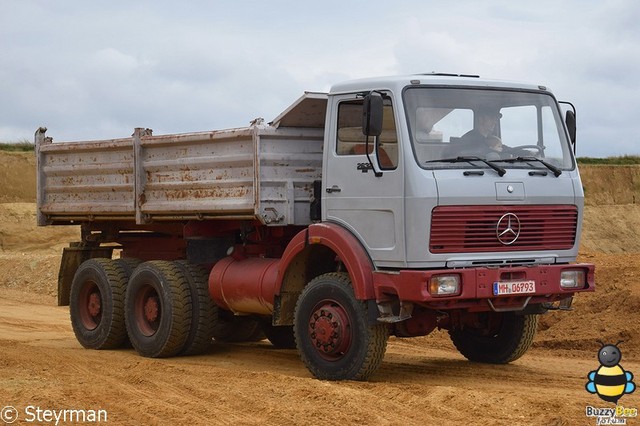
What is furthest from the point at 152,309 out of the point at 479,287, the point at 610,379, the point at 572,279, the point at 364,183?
the point at 610,379

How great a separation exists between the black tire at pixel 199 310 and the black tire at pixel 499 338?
9.65 ft

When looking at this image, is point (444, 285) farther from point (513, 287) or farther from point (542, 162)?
point (542, 162)

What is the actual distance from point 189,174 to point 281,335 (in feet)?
9.46

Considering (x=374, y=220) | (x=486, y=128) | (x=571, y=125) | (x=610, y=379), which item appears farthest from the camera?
(x=571, y=125)

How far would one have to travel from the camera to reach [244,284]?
41.1 feet

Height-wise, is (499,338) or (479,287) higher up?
(479,287)

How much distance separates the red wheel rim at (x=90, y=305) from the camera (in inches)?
586

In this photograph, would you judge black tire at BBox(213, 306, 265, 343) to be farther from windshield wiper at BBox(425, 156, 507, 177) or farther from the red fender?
windshield wiper at BBox(425, 156, 507, 177)

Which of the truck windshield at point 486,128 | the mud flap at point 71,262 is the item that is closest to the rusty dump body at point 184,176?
the mud flap at point 71,262

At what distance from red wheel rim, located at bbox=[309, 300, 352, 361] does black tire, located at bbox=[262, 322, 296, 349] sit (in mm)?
3621

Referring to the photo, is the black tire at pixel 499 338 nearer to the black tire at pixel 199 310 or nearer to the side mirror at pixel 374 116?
the black tire at pixel 199 310

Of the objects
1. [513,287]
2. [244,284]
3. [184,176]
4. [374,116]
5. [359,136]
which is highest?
[374,116]

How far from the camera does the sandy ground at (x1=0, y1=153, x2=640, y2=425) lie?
Answer: 362 inches

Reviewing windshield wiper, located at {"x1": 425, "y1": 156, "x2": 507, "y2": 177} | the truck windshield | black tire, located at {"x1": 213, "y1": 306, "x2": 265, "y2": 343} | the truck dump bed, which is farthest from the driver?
black tire, located at {"x1": 213, "y1": 306, "x2": 265, "y2": 343}
